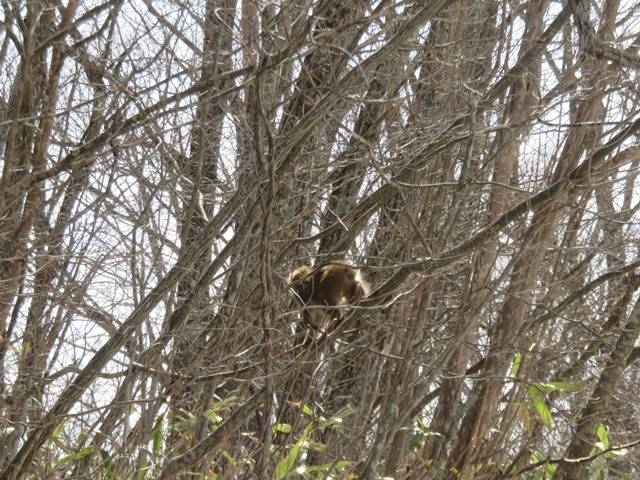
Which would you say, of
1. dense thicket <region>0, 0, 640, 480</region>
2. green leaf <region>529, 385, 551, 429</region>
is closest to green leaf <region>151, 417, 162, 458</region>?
dense thicket <region>0, 0, 640, 480</region>

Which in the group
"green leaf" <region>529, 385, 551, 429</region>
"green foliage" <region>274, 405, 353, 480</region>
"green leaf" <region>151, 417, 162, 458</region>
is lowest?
"green leaf" <region>151, 417, 162, 458</region>

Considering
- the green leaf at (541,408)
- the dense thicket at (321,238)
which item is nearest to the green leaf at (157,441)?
the dense thicket at (321,238)

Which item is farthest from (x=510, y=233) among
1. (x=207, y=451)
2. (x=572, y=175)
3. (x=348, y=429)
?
(x=207, y=451)

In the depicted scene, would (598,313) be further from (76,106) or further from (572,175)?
(76,106)

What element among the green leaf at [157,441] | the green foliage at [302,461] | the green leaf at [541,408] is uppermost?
the green leaf at [541,408]

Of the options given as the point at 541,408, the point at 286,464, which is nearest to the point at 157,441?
the point at 286,464

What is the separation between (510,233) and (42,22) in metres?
3.22

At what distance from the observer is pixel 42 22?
6273mm

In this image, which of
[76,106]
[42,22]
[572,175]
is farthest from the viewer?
[42,22]

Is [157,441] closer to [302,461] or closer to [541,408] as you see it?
[302,461]

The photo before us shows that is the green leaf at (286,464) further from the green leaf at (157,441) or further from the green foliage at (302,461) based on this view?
the green leaf at (157,441)

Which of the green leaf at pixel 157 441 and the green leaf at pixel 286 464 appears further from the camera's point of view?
the green leaf at pixel 157 441

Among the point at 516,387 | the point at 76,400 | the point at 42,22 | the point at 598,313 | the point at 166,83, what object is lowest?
the point at 76,400

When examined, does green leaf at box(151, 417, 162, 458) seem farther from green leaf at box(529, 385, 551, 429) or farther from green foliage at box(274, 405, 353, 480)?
green leaf at box(529, 385, 551, 429)
